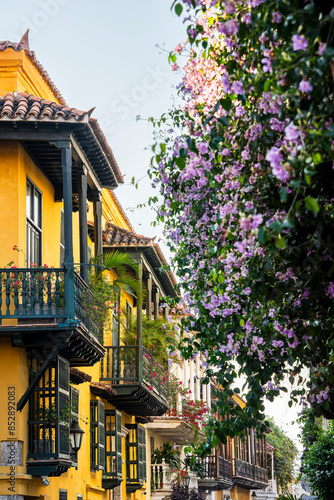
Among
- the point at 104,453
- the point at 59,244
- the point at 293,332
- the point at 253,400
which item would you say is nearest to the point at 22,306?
the point at 59,244

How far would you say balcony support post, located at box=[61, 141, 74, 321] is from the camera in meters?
13.7

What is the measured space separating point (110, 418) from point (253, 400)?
12264 mm

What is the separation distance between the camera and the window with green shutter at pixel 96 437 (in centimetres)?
1922

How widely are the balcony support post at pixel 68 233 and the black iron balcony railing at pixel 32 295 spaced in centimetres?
2

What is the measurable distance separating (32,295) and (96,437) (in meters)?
6.74

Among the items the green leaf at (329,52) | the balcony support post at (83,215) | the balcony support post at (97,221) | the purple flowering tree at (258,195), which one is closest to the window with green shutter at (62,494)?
the balcony support post at (83,215)

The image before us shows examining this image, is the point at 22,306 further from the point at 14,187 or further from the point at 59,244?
the point at 59,244

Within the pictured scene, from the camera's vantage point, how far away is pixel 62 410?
14125 millimetres

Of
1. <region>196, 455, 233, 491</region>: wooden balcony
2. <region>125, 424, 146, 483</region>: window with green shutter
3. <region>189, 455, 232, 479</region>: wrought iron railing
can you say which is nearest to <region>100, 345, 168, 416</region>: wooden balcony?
<region>125, 424, 146, 483</region>: window with green shutter

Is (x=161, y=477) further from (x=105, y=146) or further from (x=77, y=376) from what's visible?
(x=105, y=146)

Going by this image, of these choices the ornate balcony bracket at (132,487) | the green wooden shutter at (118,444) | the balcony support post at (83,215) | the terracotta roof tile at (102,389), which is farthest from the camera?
the ornate balcony bracket at (132,487)

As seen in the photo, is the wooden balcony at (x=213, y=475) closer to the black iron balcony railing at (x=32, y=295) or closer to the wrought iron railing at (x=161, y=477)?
the wrought iron railing at (x=161, y=477)

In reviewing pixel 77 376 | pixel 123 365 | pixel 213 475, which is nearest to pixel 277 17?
pixel 77 376

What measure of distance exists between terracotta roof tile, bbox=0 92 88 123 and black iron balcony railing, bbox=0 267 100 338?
238cm
